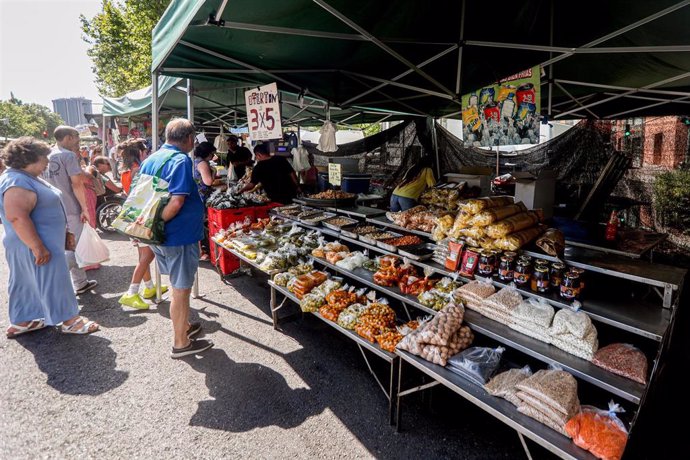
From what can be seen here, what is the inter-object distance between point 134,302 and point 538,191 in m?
5.15

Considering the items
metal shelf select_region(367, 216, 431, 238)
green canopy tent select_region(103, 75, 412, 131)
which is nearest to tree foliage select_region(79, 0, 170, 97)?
green canopy tent select_region(103, 75, 412, 131)

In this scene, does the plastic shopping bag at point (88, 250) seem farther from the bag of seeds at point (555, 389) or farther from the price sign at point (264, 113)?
the bag of seeds at point (555, 389)

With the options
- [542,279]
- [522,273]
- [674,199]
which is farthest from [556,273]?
[674,199]

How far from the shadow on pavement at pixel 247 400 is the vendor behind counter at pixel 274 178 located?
330cm

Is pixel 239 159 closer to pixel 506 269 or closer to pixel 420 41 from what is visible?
pixel 420 41

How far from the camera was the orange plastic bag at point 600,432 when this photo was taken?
1.71m

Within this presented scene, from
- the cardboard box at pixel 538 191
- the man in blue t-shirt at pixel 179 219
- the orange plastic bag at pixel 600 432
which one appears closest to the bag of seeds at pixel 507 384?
the orange plastic bag at pixel 600 432

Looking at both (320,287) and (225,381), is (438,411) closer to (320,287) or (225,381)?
(320,287)

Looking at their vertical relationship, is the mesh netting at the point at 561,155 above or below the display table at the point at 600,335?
above

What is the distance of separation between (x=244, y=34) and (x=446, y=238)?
113 inches

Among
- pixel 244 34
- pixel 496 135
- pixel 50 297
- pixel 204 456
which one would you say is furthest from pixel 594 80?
pixel 50 297

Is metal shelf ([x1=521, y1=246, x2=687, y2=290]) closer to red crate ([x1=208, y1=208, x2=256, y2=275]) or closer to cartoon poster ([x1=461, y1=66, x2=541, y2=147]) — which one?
cartoon poster ([x1=461, y1=66, x2=541, y2=147])

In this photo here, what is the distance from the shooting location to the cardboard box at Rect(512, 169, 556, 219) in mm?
3943

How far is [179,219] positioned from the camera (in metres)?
3.33
